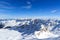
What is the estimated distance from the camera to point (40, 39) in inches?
564

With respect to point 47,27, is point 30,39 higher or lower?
lower

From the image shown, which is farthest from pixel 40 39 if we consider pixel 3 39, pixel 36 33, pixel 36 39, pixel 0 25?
pixel 0 25

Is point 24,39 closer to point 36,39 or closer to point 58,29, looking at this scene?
point 36,39

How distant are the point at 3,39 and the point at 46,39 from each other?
205 inches

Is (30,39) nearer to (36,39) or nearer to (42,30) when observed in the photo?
(36,39)

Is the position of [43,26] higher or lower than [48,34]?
higher

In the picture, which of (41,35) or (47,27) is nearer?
(41,35)

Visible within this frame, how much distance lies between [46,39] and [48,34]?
1924 mm

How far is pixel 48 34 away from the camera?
16.0 meters

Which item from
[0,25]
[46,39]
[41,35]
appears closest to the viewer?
[46,39]

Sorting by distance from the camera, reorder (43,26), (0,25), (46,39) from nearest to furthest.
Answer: (46,39), (43,26), (0,25)

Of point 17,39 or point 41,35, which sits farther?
point 41,35

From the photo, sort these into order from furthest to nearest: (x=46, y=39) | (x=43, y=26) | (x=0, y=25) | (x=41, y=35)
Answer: (x=0, y=25), (x=43, y=26), (x=41, y=35), (x=46, y=39)

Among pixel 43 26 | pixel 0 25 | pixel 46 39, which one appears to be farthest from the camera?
pixel 0 25
